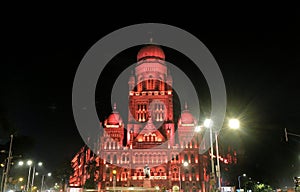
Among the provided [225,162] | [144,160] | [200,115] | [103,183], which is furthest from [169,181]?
[225,162]

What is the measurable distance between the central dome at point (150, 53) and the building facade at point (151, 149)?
1379 cm

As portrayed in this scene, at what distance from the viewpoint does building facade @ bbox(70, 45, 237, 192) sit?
8562cm

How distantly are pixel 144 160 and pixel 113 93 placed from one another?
118 ft

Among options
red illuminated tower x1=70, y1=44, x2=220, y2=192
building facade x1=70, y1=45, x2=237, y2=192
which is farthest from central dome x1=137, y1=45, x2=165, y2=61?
building facade x1=70, y1=45, x2=237, y2=192

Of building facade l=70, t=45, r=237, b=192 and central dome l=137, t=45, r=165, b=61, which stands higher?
central dome l=137, t=45, r=165, b=61

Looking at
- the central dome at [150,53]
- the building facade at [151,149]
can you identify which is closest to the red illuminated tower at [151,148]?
the building facade at [151,149]

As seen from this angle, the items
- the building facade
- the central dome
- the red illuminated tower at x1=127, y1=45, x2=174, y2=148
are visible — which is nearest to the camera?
the building facade

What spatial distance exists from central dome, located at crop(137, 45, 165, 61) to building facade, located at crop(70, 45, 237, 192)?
1379 cm

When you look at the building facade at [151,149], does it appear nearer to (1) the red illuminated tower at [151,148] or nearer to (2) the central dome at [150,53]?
(1) the red illuminated tower at [151,148]

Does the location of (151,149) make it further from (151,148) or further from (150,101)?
(150,101)

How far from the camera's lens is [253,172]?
76.6 meters

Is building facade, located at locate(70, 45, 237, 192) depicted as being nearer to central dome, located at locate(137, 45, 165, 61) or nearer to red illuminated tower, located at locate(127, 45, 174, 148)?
red illuminated tower, located at locate(127, 45, 174, 148)

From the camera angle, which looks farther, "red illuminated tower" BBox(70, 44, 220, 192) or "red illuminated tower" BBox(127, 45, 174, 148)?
"red illuminated tower" BBox(127, 45, 174, 148)

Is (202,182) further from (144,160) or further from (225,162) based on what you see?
(225,162)
